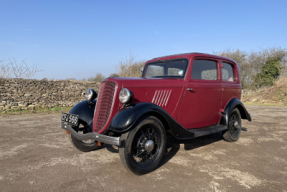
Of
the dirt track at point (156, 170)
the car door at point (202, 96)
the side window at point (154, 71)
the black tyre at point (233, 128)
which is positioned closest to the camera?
the dirt track at point (156, 170)

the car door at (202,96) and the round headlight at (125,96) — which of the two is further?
the car door at (202,96)

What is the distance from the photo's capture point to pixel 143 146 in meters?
2.82

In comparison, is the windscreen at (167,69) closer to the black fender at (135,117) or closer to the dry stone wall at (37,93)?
the black fender at (135,117)

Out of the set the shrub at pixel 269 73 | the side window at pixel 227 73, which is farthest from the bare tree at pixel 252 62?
the side window at pixel 227 73

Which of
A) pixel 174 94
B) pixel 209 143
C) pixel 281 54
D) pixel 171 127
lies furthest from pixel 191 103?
pixel 281 54

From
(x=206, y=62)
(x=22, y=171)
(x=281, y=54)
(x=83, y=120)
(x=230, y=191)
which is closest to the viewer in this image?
(x=230, y=191)

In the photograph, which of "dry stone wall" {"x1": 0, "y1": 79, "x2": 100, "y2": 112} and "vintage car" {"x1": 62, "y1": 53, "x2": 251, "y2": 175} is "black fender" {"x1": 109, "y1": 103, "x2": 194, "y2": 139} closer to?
"vintage car" {"x1": 62, "y1": 53, "x2": 251, "y2": 175}

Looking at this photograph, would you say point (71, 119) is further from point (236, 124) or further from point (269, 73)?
point (269, 73)

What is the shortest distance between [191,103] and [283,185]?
1.82 meters

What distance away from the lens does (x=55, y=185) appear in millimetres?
2393

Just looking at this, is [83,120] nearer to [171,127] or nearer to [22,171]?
[22,171]

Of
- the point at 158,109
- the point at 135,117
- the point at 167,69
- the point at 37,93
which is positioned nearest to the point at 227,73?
the point at 167,69

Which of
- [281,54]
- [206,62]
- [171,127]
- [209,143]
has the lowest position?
[209,143]

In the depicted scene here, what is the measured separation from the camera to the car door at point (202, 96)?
362cm
